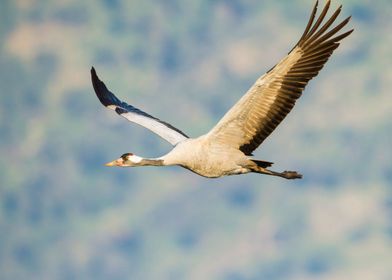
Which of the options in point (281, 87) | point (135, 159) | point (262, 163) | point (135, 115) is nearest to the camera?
Answer: point (281, 87)

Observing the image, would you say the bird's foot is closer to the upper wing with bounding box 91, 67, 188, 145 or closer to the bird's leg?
the bird's leg

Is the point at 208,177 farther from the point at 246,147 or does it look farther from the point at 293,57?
the point at 293,57

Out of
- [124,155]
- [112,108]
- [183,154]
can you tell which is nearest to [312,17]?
[183,154]

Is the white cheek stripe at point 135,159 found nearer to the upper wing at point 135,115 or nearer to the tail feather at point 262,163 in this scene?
the upper wing at point 135,115

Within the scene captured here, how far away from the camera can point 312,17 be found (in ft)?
45.5

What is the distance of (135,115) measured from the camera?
18.2m

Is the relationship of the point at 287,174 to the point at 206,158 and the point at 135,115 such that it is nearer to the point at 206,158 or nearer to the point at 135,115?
the point at 206,158

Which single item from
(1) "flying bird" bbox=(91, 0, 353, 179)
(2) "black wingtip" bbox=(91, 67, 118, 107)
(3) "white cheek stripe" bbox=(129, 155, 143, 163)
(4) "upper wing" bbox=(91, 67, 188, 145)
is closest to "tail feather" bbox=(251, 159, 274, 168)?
(1) "flying bird" bbox=(91, 0, 353, 179)

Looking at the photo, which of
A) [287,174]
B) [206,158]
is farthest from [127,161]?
[287,174]

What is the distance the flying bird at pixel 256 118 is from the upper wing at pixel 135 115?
62.5 inches

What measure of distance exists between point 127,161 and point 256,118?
2913 millimetres

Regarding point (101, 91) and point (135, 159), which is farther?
point (101, 91)

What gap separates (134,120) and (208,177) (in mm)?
3569

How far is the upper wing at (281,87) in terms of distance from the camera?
46.2ft
